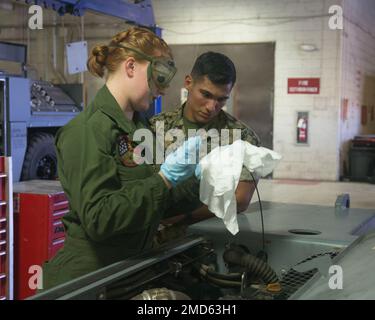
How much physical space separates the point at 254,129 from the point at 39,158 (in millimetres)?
5475

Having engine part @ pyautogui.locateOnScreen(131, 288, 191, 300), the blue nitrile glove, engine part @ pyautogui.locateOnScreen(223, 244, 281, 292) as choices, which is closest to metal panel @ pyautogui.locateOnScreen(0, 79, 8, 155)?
engine part @ pyautogui.locateOnScreen(223, 244, 281, 292)

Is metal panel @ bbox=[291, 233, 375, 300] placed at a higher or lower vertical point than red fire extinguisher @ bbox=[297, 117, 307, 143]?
lower

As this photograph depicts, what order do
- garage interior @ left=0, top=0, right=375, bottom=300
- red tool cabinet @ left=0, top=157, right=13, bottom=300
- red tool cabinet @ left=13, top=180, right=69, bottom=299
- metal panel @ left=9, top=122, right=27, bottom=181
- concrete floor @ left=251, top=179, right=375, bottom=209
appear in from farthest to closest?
concrete floor @ left=251, top=179, right=375, bottom=209 < metal panel @ left=9, top=122, right=27, bottom=181 < red tool cabinet @ left=13, top=180, right=69, bottom=299 < red tool cabinet @ left=0, top=157, right=13, bottom=300 < garage interior @ left=0, top=0, right=375, bottom=300

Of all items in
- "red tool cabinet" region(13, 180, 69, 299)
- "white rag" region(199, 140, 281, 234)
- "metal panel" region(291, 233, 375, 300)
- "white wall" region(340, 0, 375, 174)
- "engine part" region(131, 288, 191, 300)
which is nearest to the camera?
"metal panel" region(291, 233, 375, 300)

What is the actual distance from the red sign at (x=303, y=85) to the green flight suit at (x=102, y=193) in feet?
25.8

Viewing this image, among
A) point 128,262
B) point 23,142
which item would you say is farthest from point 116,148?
point 23,142

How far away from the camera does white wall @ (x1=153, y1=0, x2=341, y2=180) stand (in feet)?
29.2

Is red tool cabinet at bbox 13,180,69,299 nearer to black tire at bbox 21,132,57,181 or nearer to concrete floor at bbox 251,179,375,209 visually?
black tire at bbox 21,132,57,181

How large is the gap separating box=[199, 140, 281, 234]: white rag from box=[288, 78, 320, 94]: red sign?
7877 mm

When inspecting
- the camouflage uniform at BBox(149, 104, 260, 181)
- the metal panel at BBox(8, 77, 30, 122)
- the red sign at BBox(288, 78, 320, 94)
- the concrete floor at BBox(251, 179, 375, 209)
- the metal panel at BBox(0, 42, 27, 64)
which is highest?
the red sign at BBox(288, 78, 320, 94)

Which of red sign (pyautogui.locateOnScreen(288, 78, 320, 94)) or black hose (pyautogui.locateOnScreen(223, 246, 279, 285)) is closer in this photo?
black hose (pyautogui.locateOnScreen(223, 246, 279, 285))

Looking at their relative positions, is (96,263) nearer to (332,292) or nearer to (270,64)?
(332,292)

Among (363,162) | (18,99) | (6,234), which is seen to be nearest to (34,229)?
(6,234)

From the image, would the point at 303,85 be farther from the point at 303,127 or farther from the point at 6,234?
the point at 6,234
